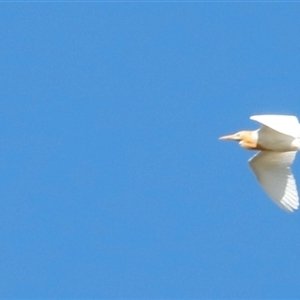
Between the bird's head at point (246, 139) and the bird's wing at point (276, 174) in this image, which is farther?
the bird's head at point (246, 139)

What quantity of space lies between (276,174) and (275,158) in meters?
0.25

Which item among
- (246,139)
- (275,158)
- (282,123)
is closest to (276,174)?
(275,158)

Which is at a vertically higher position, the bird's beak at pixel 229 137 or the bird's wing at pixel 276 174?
the bird's beak at pixel 229 137

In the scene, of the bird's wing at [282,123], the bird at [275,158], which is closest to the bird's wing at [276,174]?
the bird at [275,158]

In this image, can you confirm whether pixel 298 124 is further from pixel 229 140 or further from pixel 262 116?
pixel 229 140

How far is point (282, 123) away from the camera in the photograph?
2031cm

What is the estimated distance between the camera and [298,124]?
2052 centimetres

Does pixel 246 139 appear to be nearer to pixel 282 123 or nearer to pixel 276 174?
pixel 276 174

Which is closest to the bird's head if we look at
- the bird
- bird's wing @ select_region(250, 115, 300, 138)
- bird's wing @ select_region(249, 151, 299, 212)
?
the bird

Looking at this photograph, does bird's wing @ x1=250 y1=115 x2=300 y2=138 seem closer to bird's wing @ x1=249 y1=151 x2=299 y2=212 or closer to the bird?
the bird

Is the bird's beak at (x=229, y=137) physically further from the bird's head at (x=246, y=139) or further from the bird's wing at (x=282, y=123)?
the bird's wing at (x=282, y=123)

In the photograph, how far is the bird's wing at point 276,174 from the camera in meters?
21.5

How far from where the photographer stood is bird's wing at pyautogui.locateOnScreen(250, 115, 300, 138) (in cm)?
2009

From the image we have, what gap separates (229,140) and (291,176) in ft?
3.66
